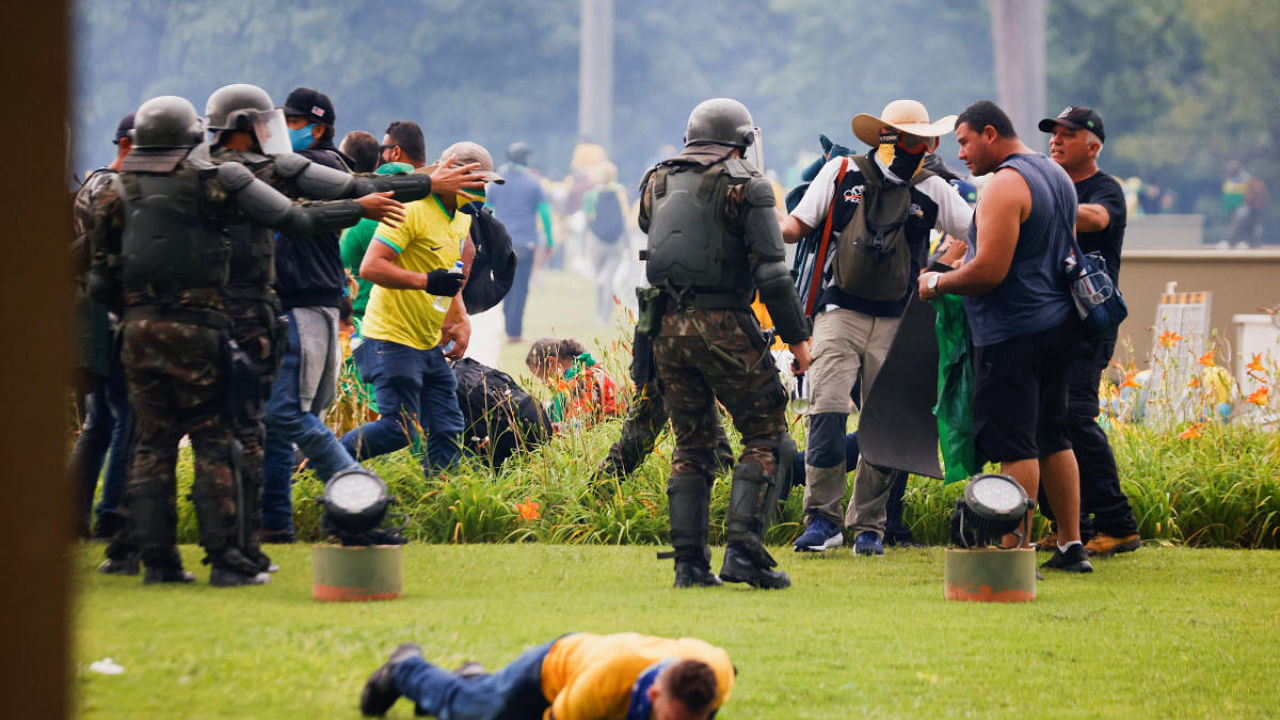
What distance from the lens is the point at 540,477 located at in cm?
745

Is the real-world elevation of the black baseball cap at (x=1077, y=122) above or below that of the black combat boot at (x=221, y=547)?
above

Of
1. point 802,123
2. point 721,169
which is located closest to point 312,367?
point 721,169

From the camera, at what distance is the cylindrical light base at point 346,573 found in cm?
525

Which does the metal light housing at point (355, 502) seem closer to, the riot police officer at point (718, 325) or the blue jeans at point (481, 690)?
the riot police officer at point (718, 325)

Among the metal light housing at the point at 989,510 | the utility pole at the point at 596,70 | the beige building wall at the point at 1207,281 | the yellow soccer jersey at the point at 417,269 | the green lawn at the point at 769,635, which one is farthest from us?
the utility pole at the point at 596,70

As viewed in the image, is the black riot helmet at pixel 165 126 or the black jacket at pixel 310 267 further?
the black jacket at pixel 310 267

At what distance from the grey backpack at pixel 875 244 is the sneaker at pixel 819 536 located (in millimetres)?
1154

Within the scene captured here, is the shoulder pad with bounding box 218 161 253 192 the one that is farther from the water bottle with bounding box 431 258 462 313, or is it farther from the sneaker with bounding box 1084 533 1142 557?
the sneaker with bounding box 1084 533 1142 557

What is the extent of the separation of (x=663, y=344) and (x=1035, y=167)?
1878 millimetres

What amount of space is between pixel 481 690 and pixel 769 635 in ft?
5.46

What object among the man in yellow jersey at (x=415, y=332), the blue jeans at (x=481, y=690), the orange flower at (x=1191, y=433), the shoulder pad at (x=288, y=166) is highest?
the shoulder pad at (x=288, y=166)

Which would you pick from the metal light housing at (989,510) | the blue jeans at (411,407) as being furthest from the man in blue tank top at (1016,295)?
the blue jeans at (411,407)

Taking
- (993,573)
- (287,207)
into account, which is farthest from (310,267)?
(993,573)

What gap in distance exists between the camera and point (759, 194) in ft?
18.3
